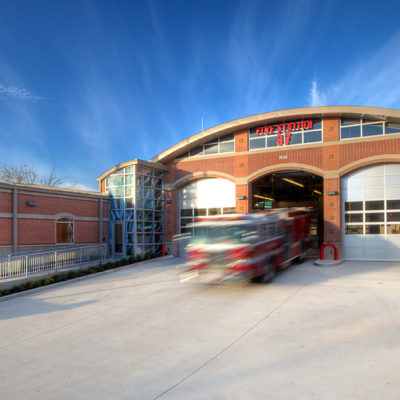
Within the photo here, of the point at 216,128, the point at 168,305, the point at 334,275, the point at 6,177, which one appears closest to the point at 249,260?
the point at 168,305

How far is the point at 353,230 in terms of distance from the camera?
17.6 meters

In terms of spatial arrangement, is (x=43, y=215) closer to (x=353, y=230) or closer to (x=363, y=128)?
(x=353, y=230)

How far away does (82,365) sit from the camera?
220 inches

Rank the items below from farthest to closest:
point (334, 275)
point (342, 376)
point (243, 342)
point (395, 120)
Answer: point (395, 120) < point (334, 275) < point (243, 342) < point (342, 376)

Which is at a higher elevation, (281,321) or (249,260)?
(249,260)

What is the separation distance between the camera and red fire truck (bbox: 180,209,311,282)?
10.2 meters

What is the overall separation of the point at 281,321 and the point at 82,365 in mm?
4272

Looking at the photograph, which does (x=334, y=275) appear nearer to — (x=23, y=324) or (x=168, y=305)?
(x=168, y=305)

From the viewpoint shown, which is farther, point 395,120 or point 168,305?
point 395,120

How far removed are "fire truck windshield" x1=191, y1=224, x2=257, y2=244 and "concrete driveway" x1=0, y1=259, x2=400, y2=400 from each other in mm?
1638

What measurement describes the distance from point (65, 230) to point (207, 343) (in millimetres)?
15297

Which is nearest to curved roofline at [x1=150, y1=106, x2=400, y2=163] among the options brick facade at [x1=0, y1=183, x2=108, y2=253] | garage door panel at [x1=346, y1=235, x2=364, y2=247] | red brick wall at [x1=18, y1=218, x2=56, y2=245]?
brick facade at [x1=0, y1=183, x2=108, y2=253]

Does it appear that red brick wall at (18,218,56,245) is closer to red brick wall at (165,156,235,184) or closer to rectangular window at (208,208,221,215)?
red brick wall at (165,156,235,184)

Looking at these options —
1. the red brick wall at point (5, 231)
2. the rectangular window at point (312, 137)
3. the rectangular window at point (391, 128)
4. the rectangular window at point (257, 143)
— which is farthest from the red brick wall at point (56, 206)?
the rectangular window at point (391, 128)
